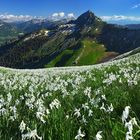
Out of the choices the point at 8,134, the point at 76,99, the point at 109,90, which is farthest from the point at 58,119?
the point at 109,90

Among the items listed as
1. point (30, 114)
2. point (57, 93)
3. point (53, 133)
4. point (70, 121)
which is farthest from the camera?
point (57, 93)

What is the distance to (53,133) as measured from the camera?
5.34 metres

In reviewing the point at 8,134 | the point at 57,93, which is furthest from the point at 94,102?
the point at 57,93

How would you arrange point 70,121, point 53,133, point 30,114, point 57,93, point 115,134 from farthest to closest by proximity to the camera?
point 57,93, point 30,114, point 70,121, point 53,133, point 115,134

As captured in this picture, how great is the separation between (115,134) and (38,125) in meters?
1.82

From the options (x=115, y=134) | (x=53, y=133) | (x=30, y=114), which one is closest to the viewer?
(x=115, y=134)

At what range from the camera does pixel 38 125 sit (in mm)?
5664

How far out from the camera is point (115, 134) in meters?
4.18

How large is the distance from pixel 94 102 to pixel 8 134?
1919 millimetres

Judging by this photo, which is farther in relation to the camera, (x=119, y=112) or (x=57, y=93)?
(x=57, y=93)

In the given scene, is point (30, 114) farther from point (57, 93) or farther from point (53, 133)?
point (57, 93)

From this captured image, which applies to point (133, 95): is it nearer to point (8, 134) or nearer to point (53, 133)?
point (53, 133)

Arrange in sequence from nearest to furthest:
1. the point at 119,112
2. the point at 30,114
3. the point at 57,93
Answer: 1. the point at 119,112
2. the point at 30,114
3. the point at 57,93

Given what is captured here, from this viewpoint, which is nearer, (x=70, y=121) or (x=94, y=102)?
(x=70, y=121)
